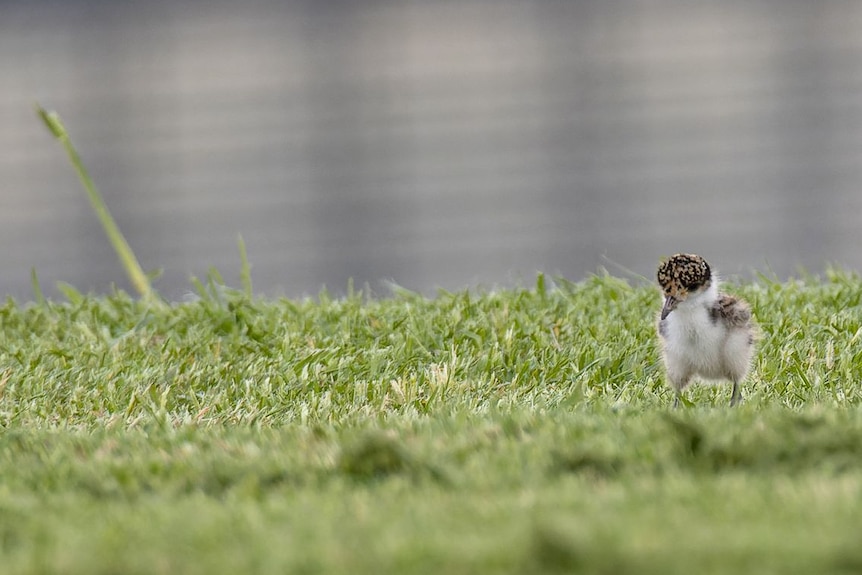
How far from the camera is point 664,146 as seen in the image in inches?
839

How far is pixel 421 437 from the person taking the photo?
482cm

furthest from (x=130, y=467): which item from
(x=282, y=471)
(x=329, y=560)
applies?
(x=329, y=560)

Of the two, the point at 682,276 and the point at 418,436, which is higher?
the point at 682,276

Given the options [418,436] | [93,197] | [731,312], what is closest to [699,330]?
[731,312]

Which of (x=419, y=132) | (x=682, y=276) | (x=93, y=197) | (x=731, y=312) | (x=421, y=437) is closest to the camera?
(x=421, y=437)

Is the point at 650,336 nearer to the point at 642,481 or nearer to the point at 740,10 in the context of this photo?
the point at 642,481

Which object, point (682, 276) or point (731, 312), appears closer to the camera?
point (682, 276)

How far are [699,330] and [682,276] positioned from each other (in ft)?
0.87

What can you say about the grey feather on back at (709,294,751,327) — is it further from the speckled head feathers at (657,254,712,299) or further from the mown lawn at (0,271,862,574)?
the mown lawn at (0,271,862,574)

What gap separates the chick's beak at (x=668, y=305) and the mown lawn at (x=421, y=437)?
1.30ft

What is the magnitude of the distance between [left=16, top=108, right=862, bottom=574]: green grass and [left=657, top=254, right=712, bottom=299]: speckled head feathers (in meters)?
0.50

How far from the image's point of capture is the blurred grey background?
69.8 feet

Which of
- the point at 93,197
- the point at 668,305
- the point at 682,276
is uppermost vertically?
the point at 93,197

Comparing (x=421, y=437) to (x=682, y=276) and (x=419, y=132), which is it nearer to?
(x=682, y=276)
